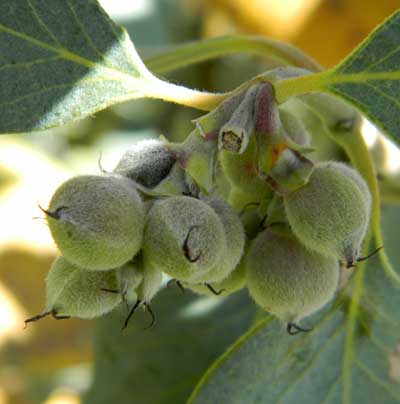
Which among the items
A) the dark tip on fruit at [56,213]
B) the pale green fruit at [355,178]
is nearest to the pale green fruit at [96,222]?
the dark tip on fruit at [56,213]

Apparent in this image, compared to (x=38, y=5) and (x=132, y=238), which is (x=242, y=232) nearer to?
(x=132, y=238)

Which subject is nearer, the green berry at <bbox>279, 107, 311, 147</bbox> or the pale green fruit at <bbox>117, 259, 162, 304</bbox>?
the pale green fruit at <bbox>117, 259, 162, 304</bbox>

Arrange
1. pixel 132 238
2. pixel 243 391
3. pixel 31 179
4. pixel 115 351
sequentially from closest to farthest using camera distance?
pixel 132 238 < pixel 243 391 < pixel 115 351 < pixel 31 179

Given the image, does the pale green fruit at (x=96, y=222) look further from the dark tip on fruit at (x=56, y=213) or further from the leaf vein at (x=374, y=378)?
the leaf vein at (x=374, y=378)

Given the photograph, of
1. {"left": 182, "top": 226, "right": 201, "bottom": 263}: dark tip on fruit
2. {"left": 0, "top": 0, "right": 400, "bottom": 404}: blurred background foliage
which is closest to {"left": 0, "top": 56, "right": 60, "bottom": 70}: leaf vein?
{"left": 182, "top": 226, "right": 201, "bottom": 263}: dark tip on fruit

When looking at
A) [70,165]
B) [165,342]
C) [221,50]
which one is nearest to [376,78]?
[221,50]

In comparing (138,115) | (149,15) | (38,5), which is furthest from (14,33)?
(138,115)

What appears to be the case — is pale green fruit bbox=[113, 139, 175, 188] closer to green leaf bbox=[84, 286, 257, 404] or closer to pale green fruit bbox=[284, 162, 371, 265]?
pale green fruit bbox=[284, 162, 371, 265]
